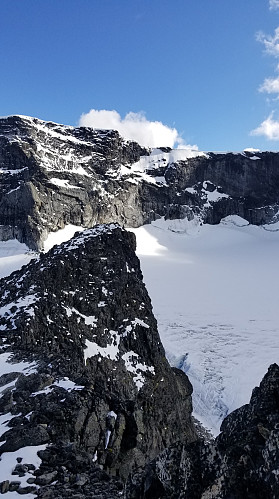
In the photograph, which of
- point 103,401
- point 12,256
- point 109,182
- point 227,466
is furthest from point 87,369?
point 109,182

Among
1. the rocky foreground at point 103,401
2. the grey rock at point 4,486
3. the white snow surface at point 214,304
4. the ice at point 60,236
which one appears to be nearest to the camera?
the rocky foreground at point 103,401

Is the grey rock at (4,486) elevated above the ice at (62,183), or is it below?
below

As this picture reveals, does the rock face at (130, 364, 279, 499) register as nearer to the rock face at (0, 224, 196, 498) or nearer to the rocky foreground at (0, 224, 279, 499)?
the rocky foreground at (0, 224, 279, 499)

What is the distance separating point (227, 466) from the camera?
16.7 feet

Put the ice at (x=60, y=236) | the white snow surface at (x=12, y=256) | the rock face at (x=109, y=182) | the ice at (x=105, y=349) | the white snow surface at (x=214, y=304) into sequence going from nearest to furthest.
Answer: the ice at (x=105, y=349) < the white snow surface at (x=214, y=304) < the white snow surface at (x=12, y=256) < the ice at (x=60, y=236) < the rock face at (x=109, y=182)

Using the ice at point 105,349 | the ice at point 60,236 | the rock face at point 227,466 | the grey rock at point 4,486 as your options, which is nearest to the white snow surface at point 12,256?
the ice at point 60,236

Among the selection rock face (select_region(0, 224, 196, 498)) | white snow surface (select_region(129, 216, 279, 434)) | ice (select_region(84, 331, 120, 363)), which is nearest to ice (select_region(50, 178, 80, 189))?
white snow surface (select_region(129, 216, 279, 434))

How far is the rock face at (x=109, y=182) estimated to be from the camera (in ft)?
324

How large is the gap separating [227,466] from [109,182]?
384ft

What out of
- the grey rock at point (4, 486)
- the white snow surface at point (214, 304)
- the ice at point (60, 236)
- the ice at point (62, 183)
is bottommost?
the white snow surface at point (214, 304)

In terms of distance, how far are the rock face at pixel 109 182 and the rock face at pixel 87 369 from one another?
209 ft

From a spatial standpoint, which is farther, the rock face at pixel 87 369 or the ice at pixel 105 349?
the ice at pixel 105 349

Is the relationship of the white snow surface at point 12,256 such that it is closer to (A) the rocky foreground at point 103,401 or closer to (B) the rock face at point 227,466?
(A) the rocky foreground at point 103,401

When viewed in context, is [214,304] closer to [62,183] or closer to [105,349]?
[105,349]
